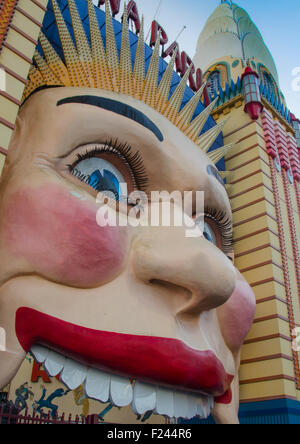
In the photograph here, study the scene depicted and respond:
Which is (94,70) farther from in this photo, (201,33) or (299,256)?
(201,33)

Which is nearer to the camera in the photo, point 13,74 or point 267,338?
point 13,74

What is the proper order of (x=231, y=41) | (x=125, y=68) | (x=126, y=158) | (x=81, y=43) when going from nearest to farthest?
1. (x=126, y=158)
2. (x=81, y=43)
3. (x=125, y=68)
4. (x=231, y=41)

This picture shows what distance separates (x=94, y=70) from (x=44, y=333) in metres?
2.43

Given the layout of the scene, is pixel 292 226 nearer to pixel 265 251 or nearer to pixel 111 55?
pixel 265 251

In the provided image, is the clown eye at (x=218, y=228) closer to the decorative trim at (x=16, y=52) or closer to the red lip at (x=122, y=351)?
the red lip at (x=122, y=351)

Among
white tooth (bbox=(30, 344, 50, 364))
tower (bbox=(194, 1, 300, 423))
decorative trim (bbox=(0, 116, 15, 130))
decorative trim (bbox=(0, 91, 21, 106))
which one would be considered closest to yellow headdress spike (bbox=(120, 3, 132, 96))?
decorative trim (bbox=(0, 91, 21, 106))

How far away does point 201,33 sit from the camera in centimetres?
931

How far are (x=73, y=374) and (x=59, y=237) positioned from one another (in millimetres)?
964

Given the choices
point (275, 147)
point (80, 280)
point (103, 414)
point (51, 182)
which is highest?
point (275, 147)

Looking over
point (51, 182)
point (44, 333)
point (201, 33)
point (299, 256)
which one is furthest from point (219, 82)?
point (44, 333)

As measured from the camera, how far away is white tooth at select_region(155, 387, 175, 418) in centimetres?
297

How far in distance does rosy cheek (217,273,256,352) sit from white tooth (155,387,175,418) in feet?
3.30

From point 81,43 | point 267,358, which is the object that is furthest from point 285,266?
point 81,43

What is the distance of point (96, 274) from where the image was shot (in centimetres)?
290
